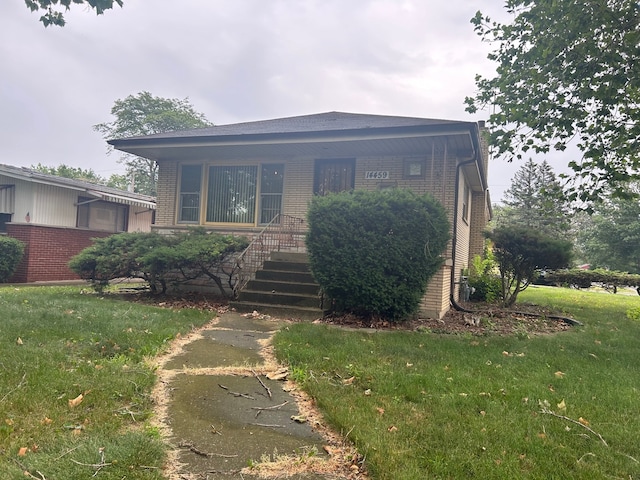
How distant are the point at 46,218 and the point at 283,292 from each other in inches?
393

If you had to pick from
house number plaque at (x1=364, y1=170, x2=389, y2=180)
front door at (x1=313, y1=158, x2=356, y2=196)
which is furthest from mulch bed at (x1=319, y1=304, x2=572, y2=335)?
front door at (x1=313, y1=158, x2=356, y2=196)

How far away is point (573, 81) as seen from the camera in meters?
6.22

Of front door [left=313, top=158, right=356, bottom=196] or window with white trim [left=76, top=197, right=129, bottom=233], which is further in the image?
window with white trim [left=76, top=197, right=129, bottom=233]

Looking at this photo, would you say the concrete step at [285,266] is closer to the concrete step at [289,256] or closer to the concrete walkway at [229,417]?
the concrete step at [289,256]

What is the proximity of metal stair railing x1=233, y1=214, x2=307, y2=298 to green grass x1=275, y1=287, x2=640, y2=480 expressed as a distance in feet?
9.20

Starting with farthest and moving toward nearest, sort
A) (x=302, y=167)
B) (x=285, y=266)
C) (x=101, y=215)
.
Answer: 1. (x=101, y=215)
2. (x=302, y=167)
3. (x=285, y=266)

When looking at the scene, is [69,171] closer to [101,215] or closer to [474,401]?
[101,215]

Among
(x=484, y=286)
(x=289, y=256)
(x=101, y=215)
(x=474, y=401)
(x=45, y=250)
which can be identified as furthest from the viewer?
(x=101, y=215)

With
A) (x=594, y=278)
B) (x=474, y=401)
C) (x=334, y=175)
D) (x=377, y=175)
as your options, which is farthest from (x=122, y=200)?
(x=594, y=278)

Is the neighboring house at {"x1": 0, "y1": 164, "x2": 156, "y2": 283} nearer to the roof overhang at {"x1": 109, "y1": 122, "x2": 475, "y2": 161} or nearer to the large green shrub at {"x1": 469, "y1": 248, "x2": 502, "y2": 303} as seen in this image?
the roof overhang at {"x1": 109, "y1": 122, "x2": 475, "y2": 161}

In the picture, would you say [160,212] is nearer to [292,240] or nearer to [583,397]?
[292,240]

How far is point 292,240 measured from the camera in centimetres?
952

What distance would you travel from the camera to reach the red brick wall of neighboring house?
12195 millimetres

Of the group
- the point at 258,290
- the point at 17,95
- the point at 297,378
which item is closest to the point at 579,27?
the point at 297,378
